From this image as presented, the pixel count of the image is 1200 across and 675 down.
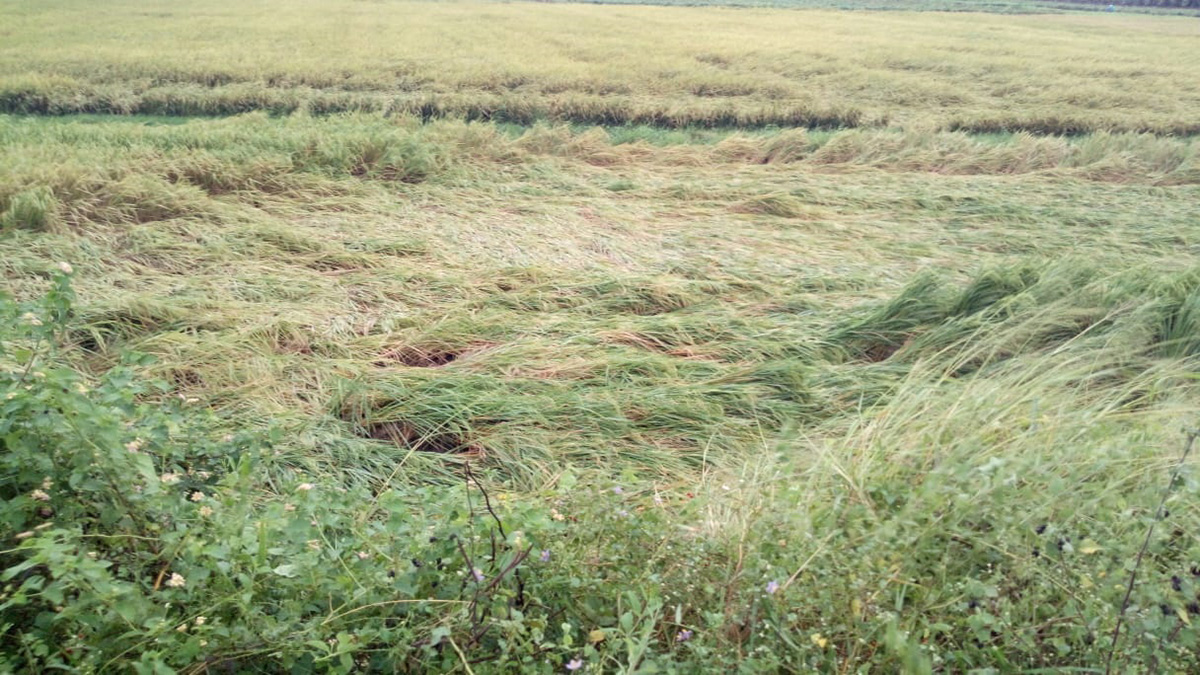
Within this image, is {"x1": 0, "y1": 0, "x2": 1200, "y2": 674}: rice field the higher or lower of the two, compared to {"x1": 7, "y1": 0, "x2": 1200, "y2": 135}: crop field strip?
lower

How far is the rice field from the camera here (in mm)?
1349

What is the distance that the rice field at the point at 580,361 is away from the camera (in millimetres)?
1349

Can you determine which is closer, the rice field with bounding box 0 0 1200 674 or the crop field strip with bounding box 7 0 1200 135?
the rice field with bounding box 0 0 1200 674

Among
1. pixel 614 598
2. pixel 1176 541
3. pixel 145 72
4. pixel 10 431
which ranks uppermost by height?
pixel 145 72

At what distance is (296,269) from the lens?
140 inches

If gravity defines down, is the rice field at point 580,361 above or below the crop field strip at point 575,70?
below

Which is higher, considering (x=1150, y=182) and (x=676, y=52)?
(x=676, y=52)

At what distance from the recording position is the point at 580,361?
2.78 m

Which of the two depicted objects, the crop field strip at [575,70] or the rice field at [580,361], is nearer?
the rice field at [580,361]

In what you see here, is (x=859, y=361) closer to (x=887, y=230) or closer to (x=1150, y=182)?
(x=887, y=230)

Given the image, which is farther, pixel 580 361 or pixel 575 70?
pixel 575 70

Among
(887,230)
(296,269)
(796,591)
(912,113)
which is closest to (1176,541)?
(796,591)

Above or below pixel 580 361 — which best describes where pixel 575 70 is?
above

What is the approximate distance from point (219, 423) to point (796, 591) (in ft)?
5.83
